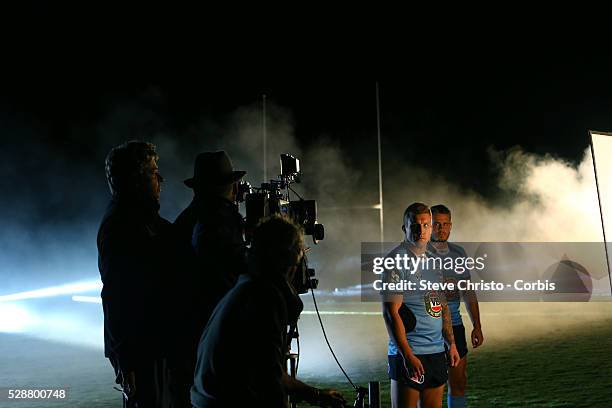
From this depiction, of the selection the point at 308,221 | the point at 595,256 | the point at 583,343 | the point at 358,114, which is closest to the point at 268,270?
the point at 308,221

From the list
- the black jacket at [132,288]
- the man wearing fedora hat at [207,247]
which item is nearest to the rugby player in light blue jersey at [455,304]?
the man wearing fedora hat at [207,247]

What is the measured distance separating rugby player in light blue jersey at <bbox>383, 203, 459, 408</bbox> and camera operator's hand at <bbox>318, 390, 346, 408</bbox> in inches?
57.6

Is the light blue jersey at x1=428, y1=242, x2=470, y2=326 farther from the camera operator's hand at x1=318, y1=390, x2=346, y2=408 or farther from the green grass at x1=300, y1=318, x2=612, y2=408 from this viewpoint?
the camera operator's hand at x1=318, y1=390, x2=346, y2=408

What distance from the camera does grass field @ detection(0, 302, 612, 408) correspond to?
19.4 feet

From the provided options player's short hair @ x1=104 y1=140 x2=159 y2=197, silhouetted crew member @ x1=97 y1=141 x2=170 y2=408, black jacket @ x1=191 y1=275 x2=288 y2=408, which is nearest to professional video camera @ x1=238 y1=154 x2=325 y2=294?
silhouetted crew member @ x1=97 y1=141 x2=170 y2=408

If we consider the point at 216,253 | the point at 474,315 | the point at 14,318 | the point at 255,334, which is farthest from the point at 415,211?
the point at 14,318

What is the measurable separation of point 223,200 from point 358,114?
2131 centimetres

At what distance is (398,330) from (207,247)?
4.62 feet

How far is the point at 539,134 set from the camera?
23.3 metres

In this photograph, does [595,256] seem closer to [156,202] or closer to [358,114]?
[358,114]

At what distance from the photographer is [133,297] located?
10.5 feet

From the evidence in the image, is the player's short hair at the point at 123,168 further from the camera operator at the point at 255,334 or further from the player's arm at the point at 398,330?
the player's arm at the point at 398,330

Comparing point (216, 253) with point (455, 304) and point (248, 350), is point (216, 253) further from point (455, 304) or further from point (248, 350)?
point (455, 304)

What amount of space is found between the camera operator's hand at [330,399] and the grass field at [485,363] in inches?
136
